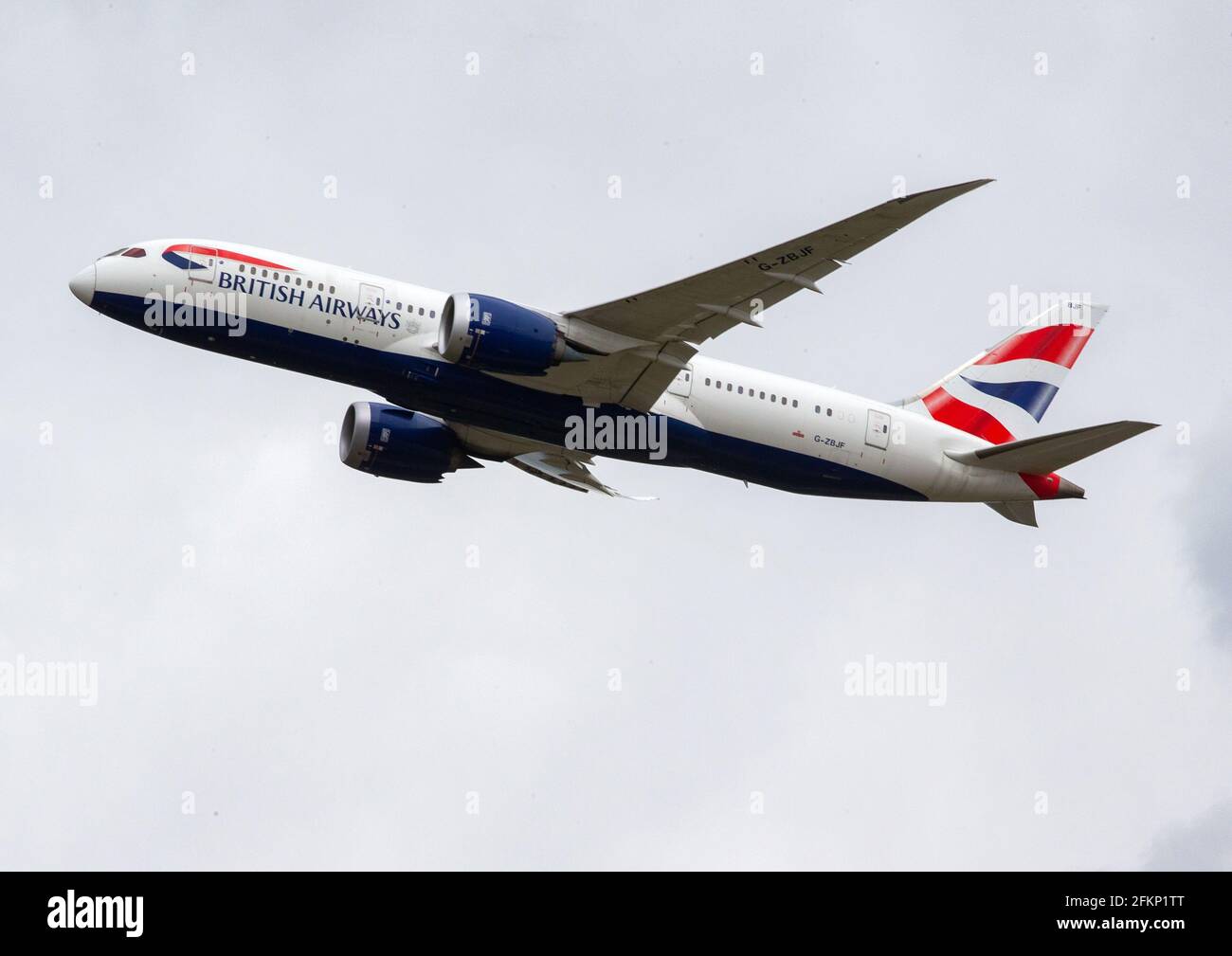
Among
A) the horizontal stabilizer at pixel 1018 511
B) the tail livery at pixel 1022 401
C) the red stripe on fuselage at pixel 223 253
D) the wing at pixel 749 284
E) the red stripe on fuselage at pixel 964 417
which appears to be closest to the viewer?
the wing at pixel 749 284

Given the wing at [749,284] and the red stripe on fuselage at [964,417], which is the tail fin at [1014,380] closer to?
the red stripe on fuselage at [964,417]

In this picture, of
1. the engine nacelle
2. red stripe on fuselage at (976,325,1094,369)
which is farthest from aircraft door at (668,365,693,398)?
red stripe on fuselage at (976,325,1094,369)

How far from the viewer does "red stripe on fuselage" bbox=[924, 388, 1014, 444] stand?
161 ft

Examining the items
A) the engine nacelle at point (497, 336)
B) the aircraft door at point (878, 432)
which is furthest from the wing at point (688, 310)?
the aircraft door at point (878, 432)

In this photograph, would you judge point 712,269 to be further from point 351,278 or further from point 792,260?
point 351,278

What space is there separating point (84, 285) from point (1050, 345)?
1167 inches

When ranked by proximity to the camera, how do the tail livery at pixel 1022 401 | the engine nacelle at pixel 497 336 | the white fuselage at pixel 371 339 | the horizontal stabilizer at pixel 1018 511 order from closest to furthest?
the engine nacelle at pixel 497 336, the white fuselage at pixel 371 339, the tail livery at pixel 1022 401, the horizontal stabilizer at pixel 1018 511

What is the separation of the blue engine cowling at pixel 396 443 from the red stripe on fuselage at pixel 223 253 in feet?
24.1

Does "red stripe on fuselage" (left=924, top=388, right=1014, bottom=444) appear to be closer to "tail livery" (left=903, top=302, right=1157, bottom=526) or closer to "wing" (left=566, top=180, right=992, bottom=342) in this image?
"tail livery" (left=903, top=302, right=1157, bottom=526)

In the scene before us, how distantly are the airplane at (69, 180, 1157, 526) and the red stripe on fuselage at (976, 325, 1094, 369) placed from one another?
5475 millimetres

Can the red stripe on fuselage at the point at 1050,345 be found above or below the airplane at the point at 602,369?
above

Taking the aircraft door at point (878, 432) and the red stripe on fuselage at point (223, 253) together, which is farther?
the aircraft door at point (878, 432)


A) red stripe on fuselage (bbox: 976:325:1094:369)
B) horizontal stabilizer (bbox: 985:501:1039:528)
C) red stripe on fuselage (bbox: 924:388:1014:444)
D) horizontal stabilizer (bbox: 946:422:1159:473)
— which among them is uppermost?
red stripe on fuselage (bbox: 976:325:1094:369)

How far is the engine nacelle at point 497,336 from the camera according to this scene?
40.4m
